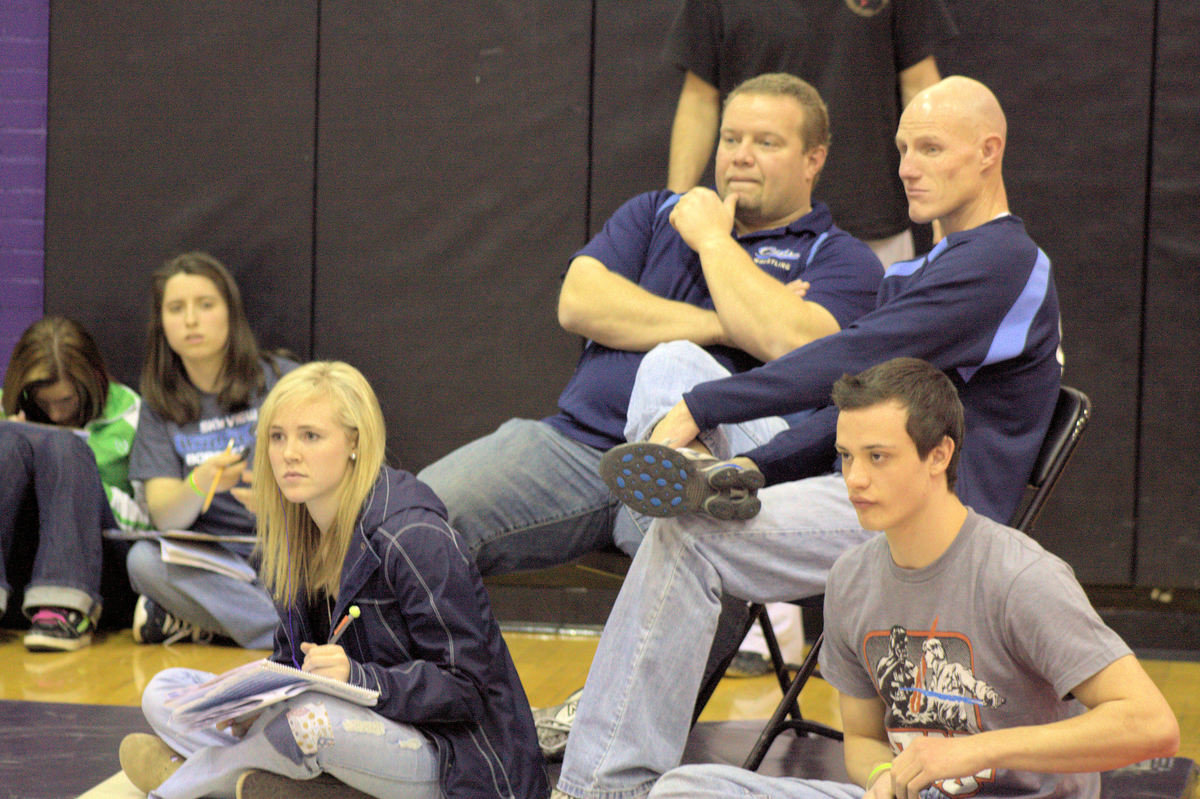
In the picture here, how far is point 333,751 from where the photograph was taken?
2.31 m

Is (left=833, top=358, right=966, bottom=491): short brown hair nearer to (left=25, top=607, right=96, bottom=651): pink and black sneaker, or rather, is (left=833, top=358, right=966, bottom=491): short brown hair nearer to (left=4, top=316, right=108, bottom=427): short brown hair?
(left=25, top=607, right=96, bottom=651): pink and black sneaker

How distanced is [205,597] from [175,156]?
168cm

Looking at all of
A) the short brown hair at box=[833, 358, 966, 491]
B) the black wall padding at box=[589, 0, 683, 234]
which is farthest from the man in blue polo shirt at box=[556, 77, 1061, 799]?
the black wall padding at box=[589, 0, 683, 234]

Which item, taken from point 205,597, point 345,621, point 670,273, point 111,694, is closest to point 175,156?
point 205,597

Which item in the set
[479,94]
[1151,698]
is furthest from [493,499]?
[479,94]

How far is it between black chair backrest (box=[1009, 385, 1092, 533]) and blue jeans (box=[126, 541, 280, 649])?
2576 mm

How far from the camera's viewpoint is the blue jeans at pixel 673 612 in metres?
2.20

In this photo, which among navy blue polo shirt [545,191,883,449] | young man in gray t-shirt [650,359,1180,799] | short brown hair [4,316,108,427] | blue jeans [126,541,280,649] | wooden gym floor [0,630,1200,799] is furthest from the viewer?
short brown hair [4,316,108,427]

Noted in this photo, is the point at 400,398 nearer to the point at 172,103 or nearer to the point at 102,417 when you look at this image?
the point at 102,417

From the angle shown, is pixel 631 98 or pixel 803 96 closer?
pixel 803 96

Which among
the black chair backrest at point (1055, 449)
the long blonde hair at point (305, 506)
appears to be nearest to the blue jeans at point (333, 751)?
the long blonde hair at point (305, 506)

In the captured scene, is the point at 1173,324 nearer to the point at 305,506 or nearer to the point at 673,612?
the point at 673,612

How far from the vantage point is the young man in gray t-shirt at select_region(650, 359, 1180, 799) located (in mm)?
1802

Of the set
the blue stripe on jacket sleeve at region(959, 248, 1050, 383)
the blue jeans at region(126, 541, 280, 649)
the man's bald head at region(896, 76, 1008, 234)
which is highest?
the man's bald head at region(896, 76, 1008, 234)
